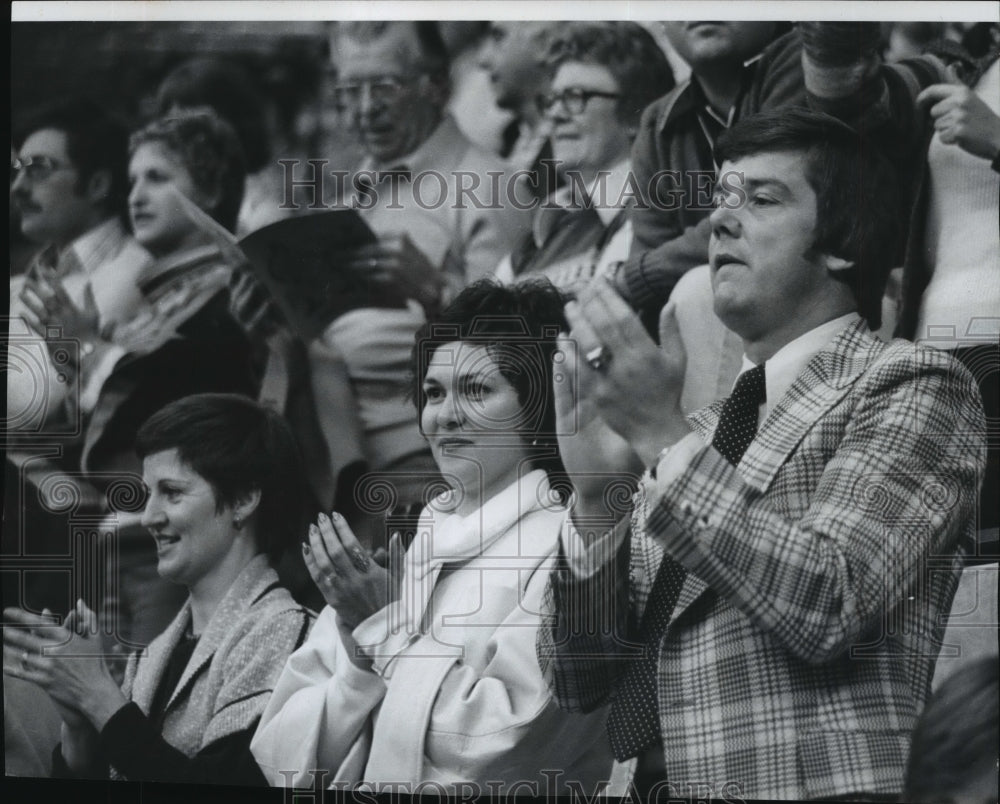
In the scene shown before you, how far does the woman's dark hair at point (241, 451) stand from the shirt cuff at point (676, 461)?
38.5 inches

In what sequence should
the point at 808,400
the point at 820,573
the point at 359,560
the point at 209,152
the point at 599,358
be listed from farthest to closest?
the point at 209,152 → the point at 359,560 → the point at 599,358 → the point at 808,400 → the point at 820,573

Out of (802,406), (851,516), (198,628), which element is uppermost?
(802,406)

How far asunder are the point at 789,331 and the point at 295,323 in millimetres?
1295

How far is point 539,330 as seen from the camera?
3.51 m

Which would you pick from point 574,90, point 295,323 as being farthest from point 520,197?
point 295,323

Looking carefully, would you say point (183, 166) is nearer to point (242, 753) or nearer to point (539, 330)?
point (539, 330)

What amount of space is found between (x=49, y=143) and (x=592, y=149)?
1.50m

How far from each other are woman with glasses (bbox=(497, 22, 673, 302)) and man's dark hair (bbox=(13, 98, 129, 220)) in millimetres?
1103

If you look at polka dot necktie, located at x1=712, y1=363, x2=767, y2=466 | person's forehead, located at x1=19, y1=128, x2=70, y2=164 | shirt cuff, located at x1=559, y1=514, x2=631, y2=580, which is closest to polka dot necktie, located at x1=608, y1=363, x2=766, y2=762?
polka dot necktie, located at x1=712, y1=363, x2=767, y2=466

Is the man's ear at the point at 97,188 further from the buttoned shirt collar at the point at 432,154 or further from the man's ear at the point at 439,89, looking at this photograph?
the man's ear at the point at 439,89

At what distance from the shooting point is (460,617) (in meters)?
3.49

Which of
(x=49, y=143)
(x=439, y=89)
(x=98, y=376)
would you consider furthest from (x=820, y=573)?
(x=49, y=143)

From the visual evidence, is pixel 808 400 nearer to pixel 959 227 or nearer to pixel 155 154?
pixel 959 227

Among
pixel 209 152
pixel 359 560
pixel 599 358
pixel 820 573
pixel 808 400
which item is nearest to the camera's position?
pixel 820 573
